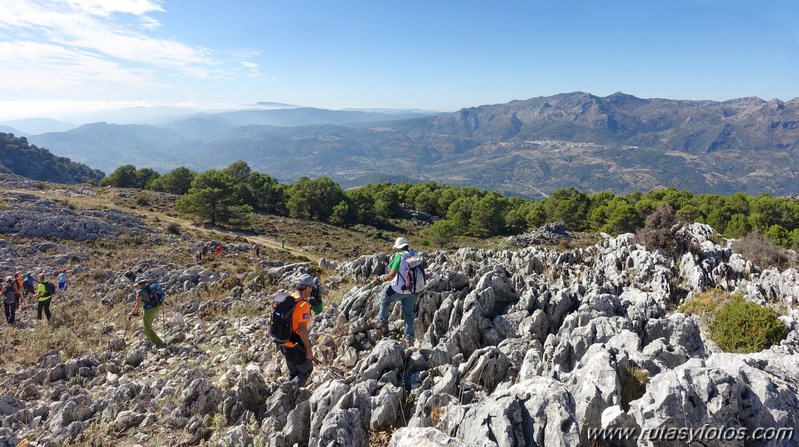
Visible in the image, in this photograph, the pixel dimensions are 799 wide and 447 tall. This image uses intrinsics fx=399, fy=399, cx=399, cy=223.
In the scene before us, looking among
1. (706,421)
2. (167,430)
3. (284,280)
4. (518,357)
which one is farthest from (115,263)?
(706,421)

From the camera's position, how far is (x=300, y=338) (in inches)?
341

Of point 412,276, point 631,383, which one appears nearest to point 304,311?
point 412,276

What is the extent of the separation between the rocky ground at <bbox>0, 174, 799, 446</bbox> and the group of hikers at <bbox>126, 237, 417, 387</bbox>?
440 mm

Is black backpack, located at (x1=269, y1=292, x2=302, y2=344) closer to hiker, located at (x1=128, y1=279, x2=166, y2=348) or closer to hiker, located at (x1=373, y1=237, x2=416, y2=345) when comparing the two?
hiker, located at (x1=373, y1=237, x2=416, y2=345)

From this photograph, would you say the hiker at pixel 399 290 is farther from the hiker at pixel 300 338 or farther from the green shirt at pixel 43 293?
the green shirt at pixel 43 293

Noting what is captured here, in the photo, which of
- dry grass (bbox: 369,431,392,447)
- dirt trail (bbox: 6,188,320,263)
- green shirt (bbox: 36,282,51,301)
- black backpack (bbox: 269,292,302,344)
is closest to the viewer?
dry grass (bbox: 369,431,392,447)

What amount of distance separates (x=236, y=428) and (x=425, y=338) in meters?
5.39

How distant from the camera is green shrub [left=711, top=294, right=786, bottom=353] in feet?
34.6

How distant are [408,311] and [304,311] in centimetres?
370

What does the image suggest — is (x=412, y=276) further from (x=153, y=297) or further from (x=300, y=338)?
(x=153, y=297)

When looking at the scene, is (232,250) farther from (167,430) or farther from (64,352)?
(167,430)

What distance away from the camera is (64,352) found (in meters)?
13.1

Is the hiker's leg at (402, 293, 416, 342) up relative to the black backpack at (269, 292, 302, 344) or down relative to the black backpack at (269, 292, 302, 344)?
down

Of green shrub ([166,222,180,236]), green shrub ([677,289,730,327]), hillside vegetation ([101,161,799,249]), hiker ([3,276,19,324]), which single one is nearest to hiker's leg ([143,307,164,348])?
hiker ([3,276,19,324])
